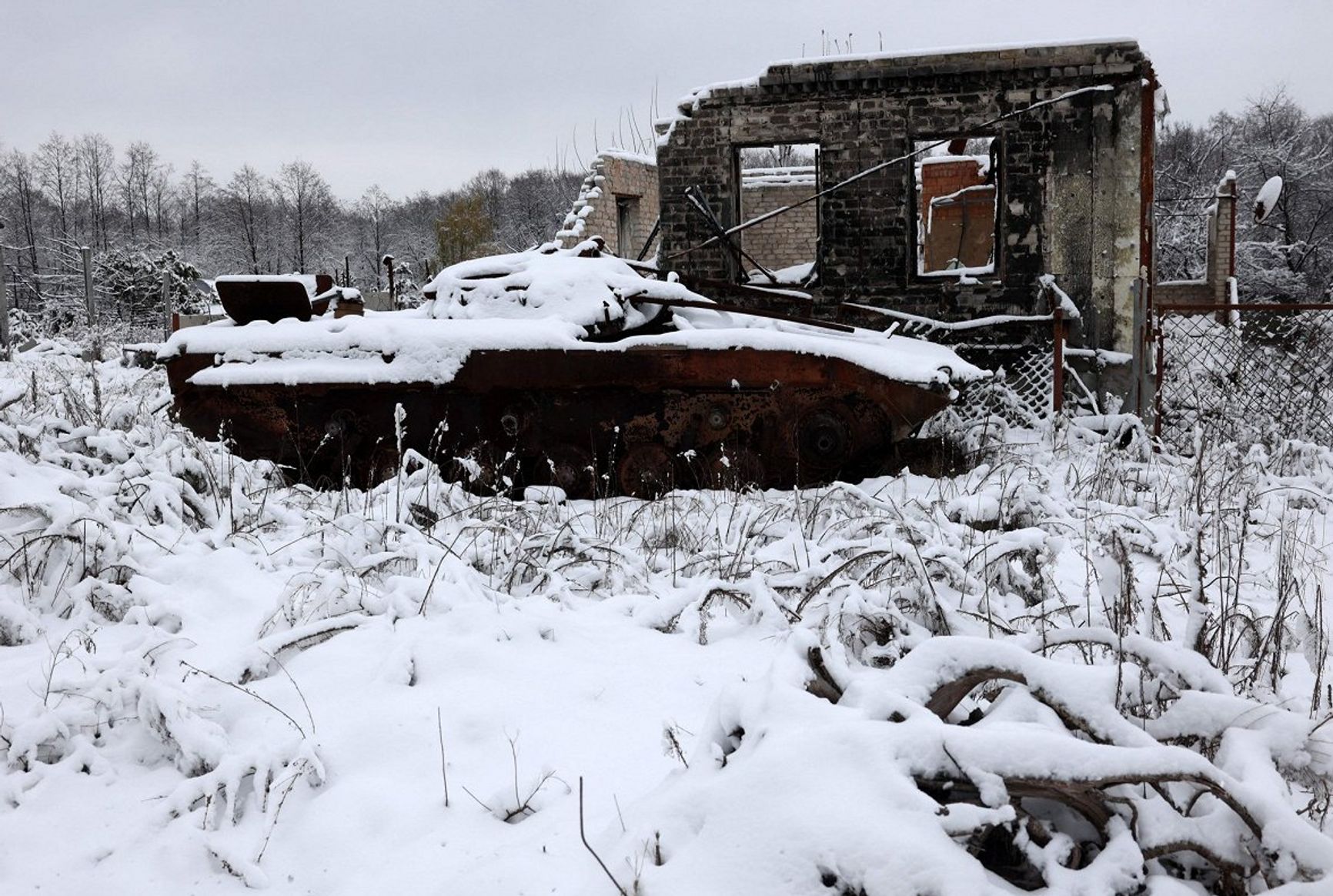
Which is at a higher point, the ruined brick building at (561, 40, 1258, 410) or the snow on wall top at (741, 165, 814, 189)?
the snow on wall top at (741, 165, 814, 189)

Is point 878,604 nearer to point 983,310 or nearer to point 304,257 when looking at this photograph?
point 983,310

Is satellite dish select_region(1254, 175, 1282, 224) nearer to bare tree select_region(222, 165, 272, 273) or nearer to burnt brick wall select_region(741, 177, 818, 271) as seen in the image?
burnt brick wall select_region(741, 177, 818, 271)

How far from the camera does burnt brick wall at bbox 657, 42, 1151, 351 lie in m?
10.4

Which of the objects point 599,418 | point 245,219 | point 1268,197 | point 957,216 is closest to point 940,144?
point 1268,197

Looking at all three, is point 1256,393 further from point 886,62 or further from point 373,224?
point 373,224

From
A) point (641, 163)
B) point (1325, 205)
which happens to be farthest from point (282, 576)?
point (1325, 205)

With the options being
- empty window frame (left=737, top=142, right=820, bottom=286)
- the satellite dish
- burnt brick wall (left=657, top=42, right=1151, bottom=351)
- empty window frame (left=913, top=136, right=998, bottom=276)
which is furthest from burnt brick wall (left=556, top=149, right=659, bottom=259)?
the satellite dish

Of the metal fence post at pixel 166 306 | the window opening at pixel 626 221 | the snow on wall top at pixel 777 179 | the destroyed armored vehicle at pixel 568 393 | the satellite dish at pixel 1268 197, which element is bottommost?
the destroyed armored vehicle at pixel 568 393

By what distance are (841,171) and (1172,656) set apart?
9.76m

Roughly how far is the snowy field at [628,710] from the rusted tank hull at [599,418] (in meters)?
1.86

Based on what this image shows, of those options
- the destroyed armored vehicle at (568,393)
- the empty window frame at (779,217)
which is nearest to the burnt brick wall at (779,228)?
the empty window frame at (779,217)

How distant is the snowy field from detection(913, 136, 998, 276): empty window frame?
1362 cm

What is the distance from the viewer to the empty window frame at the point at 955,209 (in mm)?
17062

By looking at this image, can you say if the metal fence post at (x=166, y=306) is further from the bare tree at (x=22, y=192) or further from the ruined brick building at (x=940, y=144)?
the bare tree at (x=22, y=192)
